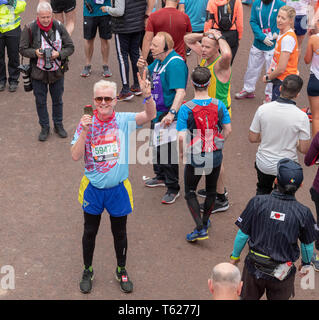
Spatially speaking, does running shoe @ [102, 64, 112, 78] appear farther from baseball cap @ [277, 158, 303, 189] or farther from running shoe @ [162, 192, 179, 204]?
baseball cap @ [277, 158, 303, 189]

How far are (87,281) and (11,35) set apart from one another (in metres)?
5.07

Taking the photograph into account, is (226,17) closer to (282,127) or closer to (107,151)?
(282,127)

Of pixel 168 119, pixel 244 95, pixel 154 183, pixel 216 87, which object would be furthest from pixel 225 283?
pixel 244 95

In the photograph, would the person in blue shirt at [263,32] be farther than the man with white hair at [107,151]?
Yes

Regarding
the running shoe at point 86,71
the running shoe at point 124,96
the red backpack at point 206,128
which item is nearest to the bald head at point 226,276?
the red backpack at point 206,128

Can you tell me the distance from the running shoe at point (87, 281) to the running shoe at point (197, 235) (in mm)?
1207

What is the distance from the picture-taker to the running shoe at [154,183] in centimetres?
698

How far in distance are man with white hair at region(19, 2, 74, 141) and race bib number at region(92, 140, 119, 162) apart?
2840 millimetres

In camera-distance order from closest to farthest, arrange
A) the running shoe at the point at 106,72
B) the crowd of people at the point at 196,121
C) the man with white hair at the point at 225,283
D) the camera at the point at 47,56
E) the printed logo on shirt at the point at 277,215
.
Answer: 1. the man with white hair at the point at 225,283
2. the printed logo on shirt at the point at 277,215
3. the crowd of people at the point at 196,121
4. the camera at the point at 47,56
5. the running shoe at the point at 106,72

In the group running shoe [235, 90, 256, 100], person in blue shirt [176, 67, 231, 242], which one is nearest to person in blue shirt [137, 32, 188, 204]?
person in blue shirt [176, 67, 231, 242]

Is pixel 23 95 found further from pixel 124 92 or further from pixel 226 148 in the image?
pixel 226 148

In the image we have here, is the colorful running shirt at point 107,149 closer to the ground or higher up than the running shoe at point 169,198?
higher up

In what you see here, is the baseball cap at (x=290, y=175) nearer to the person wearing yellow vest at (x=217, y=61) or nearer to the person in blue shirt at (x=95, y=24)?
the person wearing yellow vest at (x=217, y=61)

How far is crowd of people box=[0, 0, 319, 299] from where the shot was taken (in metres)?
4.11
